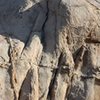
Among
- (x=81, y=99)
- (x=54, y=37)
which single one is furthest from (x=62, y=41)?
(x=81, y=99)

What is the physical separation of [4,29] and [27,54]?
0.72 m

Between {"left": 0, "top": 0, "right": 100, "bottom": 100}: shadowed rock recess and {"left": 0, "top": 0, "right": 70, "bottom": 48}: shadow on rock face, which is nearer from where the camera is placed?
{"left": 0, "top": 0, "right": 100, "bottom": 100}: shadowed rock recess

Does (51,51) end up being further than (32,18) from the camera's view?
No

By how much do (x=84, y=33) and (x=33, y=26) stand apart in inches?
32.4

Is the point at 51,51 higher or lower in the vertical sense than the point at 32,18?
lower

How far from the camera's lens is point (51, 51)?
33.7 ft

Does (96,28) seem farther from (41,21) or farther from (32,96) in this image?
(32,96)

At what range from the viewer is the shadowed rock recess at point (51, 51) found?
991 cm

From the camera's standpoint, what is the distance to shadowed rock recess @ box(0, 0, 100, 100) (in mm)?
9914

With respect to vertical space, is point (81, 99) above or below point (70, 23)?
below

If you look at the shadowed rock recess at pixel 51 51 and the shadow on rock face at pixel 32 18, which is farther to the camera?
the shadow on rock face at pixel 32 18

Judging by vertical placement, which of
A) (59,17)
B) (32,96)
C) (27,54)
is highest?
(59,17)

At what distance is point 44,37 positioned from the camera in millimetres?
10438

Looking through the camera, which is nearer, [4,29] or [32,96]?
[32,96]
